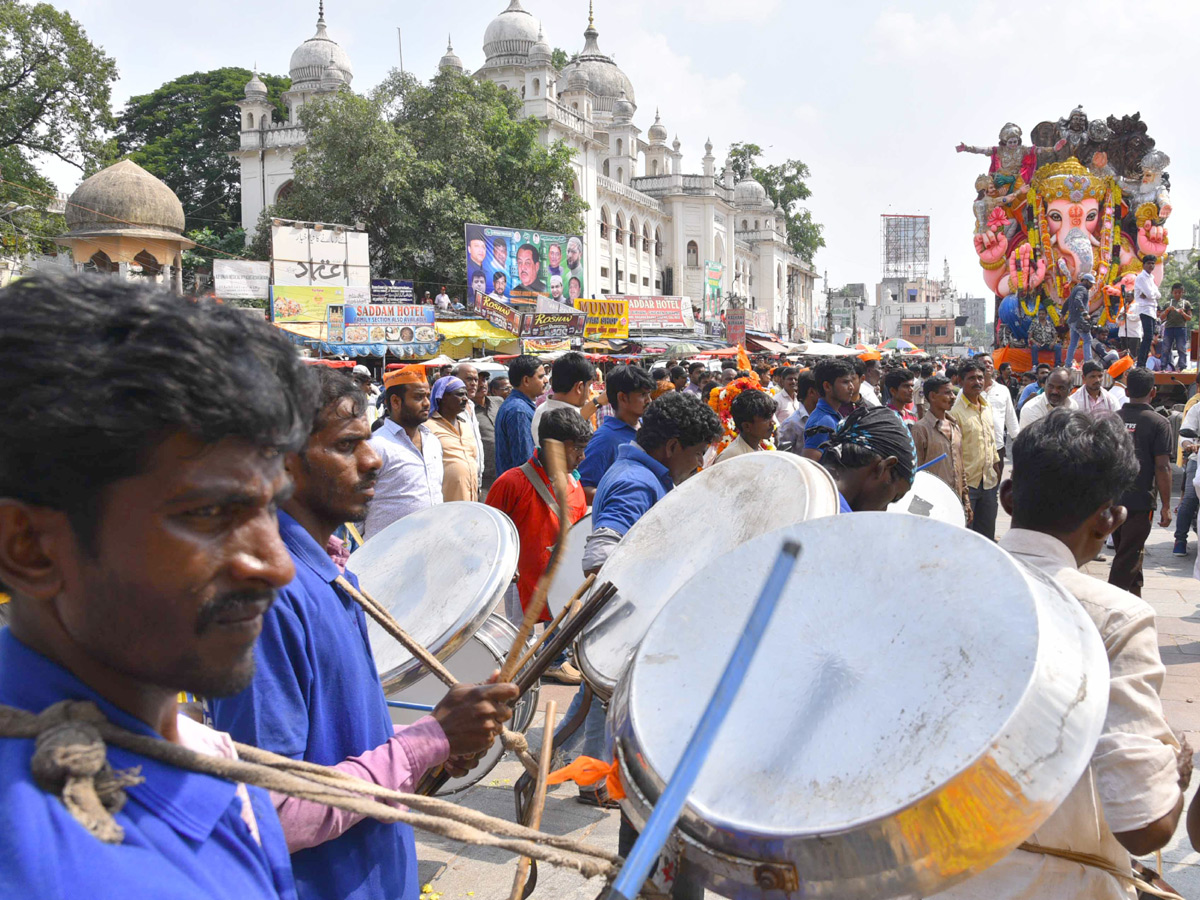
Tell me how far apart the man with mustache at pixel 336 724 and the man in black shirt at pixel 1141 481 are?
5392 millimetres

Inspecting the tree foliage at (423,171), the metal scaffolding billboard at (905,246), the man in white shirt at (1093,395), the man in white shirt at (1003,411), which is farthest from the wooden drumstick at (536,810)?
the metal scaffolding billboard at (905,246)

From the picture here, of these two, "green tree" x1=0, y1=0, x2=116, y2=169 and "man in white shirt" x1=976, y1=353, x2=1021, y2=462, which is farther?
"green tree" x1=0, y1=0, x2=116, y2=169

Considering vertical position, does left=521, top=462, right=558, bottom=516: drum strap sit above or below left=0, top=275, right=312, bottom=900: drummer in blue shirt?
below

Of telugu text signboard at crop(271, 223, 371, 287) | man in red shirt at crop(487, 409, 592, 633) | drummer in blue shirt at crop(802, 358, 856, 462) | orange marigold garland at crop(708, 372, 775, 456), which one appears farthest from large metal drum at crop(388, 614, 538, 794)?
telugu text signboard at crop(271, 223, 371, 287)

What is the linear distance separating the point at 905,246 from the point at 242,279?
103 m

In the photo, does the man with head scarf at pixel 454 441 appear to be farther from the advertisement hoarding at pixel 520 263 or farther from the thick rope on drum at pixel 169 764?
the advertisement hoarding at pixel 520 263

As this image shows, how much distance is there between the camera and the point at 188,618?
35.0 inches

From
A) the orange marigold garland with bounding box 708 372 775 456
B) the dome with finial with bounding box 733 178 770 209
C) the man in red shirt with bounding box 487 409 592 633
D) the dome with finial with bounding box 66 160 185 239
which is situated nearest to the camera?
the man in red shirt with bounding box 487 409 592 633

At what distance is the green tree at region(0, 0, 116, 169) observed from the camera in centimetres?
2256

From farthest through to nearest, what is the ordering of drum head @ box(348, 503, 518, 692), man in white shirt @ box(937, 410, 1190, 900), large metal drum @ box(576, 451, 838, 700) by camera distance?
1. drum head @ box(348, 503, 518, 692)
2. large metal drum @ box(576, 451, 838, 700)
3. man in white shirt @ box(937, 410, 1190, 900)

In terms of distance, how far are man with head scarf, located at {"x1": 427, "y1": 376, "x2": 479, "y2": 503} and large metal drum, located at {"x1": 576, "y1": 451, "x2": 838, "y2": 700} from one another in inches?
137

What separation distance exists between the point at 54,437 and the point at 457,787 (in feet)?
7.09

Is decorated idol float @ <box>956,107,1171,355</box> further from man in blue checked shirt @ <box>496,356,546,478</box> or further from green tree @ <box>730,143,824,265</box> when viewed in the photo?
green tree @ <box>730,143,824,265</box>

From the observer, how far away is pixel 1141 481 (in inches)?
265
